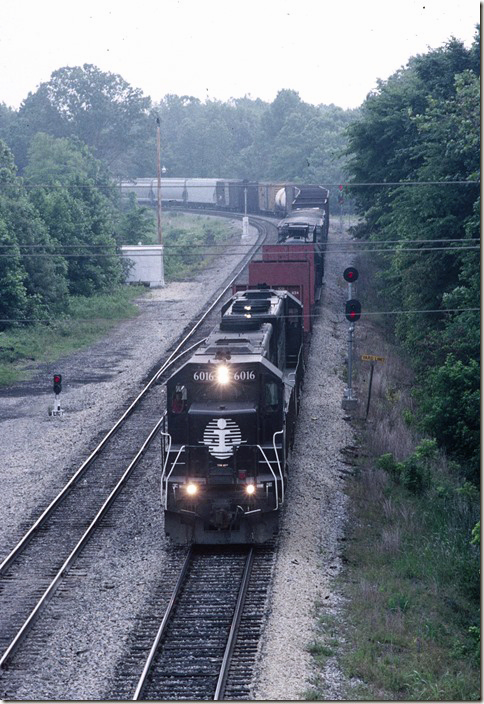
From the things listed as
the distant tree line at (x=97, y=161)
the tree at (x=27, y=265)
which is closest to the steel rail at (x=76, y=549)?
the tree at (x=27, y=265)

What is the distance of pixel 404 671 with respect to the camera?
1242 cm

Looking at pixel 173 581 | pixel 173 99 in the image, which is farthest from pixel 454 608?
pixel 173 99

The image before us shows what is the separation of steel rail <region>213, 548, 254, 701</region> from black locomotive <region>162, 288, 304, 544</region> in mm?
854

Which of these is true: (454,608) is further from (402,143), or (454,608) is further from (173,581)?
(402,143)

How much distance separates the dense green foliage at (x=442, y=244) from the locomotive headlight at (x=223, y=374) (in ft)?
→ 23.8

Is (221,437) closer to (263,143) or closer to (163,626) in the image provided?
(163,626)

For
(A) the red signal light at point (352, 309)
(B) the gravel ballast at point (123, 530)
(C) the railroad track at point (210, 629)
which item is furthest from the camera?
(A) the red signal light at point (352, 309)

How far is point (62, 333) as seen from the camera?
3984 centimetres

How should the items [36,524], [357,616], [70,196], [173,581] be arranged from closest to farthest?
[357,616] → [173,581] → [36,524] → [70,196]

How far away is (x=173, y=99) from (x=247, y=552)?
510 ft

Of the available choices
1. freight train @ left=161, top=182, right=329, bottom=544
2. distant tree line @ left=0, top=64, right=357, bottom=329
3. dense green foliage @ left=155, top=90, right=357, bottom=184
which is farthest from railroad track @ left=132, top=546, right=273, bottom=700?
dense green foliage @ left=155, top=90, right=357, bottom=184

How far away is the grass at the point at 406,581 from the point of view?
1235cm

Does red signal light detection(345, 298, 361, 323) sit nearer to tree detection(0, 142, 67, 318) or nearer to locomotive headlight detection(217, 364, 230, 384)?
locomotive headlight detection(217, 364, 230, 384)

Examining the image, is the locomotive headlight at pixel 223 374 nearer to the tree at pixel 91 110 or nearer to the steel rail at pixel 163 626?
the steel rail at pixel 163 626
